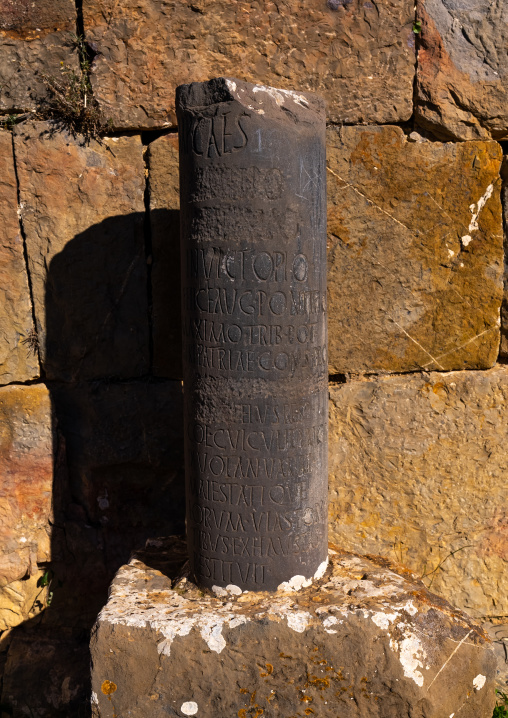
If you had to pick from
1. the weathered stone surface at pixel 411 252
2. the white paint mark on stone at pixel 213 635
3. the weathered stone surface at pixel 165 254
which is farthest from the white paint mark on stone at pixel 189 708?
the weathered stone surface at pixel 411 252

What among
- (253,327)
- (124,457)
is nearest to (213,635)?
(253,327)

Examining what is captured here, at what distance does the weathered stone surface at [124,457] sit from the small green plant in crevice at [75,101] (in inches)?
50.2

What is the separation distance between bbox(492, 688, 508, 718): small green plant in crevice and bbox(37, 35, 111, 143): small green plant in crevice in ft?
10.4

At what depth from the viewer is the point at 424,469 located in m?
3.23

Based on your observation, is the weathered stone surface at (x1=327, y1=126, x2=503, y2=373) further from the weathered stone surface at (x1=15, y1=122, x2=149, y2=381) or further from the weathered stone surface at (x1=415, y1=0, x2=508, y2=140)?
the weathered stone surface at (x1=15, y1=122, x2=149, y2=381)

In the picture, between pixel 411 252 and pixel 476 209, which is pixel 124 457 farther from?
pixel 476 209

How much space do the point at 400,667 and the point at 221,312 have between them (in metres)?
1.40

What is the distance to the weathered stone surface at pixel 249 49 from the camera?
9.74 feet

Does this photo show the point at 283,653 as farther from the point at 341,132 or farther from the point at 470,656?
the point at 341,132

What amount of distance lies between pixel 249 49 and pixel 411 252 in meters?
1.26

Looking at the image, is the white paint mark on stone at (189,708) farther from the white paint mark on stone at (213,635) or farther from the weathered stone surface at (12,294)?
the weathered stone surface at (12,294)

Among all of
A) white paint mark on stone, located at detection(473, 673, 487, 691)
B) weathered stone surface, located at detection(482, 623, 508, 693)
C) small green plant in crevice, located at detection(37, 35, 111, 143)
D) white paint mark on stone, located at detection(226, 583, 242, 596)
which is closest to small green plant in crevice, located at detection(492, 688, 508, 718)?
weathered stone surface, located at detection(482, 623, 508, 693)

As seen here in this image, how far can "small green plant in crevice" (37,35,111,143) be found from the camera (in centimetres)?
296

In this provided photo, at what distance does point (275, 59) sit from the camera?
3.00 m
